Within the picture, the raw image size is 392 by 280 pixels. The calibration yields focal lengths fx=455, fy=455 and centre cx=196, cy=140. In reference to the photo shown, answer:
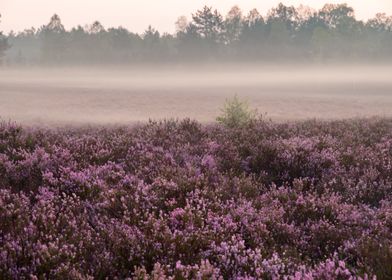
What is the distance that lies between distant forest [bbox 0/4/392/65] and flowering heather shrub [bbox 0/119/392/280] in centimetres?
11461

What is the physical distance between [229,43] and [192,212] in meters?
129

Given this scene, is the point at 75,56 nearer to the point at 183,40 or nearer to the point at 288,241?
the point at 183,40

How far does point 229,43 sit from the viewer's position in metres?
130

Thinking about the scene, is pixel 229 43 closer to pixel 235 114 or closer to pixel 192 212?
pixel 235 114

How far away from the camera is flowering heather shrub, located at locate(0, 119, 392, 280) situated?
3330 millimetres

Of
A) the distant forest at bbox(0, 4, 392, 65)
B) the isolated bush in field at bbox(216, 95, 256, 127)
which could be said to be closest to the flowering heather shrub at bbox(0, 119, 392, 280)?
the isolated bush in field at bbox(216, 95, 256, 127)

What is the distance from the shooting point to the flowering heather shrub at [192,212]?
3330 mm

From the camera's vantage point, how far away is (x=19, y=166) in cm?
577

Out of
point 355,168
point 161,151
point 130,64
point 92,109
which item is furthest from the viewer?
point 130,64

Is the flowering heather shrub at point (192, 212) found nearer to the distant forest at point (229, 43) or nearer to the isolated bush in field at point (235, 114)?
the isolated bush in field at point (235, 114)

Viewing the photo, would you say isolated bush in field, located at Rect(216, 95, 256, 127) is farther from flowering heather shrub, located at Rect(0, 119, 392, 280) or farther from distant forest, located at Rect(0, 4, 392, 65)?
distant forest, located at Rect(0, 4, 392, 65)

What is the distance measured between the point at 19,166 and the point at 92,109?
35.3 m

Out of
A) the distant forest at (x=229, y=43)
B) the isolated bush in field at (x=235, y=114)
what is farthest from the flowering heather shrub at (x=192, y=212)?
the distant forest at (x=229, y=43)

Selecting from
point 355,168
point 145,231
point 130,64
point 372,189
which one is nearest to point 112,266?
point 145,231
